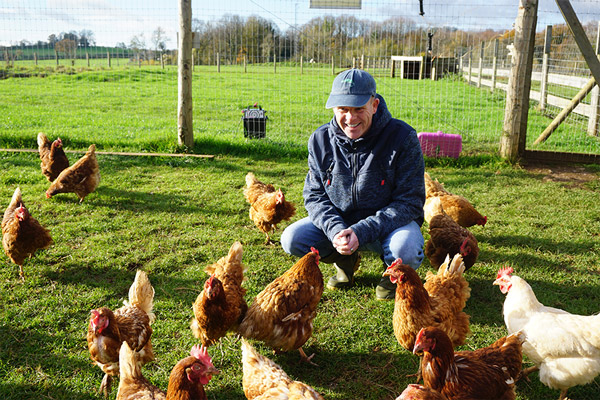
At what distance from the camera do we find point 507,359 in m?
2.58

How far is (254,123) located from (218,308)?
20.1ft

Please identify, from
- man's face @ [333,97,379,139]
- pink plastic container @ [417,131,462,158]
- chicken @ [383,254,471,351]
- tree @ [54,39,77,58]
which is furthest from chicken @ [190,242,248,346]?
tree @ [54,39,77,58]

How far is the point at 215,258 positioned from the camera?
4438 millimetres

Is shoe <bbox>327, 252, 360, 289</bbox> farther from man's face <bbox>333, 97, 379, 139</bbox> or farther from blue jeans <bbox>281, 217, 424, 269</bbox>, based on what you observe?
man's face <bbox>333, 97, 379, 139</bbox>

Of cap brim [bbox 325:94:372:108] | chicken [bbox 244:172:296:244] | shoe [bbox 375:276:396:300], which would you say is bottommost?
shoe [bbox 375:276:396:300]

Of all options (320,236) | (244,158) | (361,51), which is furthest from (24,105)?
(320,236)

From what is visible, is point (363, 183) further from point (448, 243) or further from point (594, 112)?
point (594, 112)

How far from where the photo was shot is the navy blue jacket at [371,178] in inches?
136

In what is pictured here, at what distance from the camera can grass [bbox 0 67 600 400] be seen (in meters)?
2.98

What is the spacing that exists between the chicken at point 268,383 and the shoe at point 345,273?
4.79 feet

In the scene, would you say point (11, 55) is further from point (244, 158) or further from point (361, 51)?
point (361, 51)

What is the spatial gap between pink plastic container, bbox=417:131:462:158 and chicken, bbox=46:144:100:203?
204 inches

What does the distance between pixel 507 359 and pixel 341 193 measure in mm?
1687

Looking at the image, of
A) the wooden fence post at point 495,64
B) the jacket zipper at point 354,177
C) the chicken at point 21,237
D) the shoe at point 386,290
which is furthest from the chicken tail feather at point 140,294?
the wooden fence post at point 495,64
